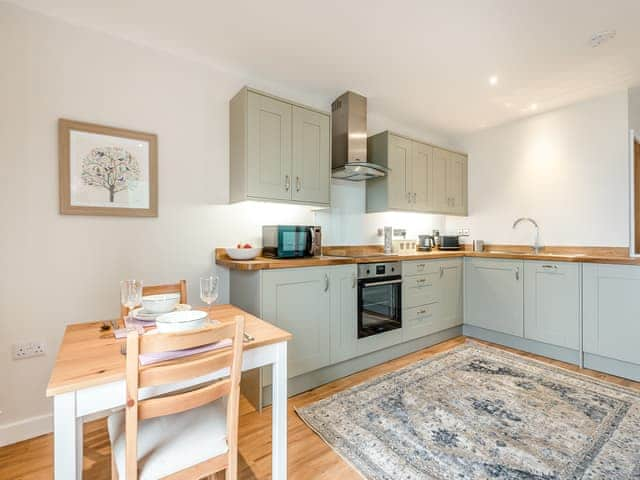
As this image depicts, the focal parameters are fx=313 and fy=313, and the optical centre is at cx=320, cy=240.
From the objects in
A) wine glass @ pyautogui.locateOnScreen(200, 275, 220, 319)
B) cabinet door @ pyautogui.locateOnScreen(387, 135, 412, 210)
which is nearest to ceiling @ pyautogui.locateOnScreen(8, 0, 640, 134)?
cabinet door @ pyautogui.locateOnScreen(387, 135, 412, 210)

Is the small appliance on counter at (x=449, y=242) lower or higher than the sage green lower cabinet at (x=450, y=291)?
higher

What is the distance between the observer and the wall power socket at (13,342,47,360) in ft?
6.09

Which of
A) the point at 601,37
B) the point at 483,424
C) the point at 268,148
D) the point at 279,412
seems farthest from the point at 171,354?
the point at 601,37

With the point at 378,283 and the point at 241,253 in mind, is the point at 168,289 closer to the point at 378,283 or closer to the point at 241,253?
the point at 241,253

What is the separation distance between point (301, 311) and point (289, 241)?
560 millimetres

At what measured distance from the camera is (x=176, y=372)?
97 centimetres

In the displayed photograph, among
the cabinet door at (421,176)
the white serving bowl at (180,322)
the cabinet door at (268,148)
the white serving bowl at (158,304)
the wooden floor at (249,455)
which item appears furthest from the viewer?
the cabinet door at (421,176)

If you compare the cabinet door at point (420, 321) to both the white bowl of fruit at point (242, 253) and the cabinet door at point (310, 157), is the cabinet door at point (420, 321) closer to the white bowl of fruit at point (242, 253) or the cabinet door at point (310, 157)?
the cabinet door at point (310, 157)

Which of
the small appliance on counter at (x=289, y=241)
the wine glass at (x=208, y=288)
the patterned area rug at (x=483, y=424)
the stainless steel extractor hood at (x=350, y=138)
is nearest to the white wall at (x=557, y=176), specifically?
the patterned area rug at (x=483, y=424)

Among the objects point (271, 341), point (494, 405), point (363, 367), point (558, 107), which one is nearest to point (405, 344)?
point (363, 367)

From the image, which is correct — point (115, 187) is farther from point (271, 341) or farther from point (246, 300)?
point (271, 341)

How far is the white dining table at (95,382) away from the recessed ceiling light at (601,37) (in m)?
2.87

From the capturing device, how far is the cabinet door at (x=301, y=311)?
2191 mm

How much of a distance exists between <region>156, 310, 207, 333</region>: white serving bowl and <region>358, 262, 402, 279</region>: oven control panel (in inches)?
64.1
